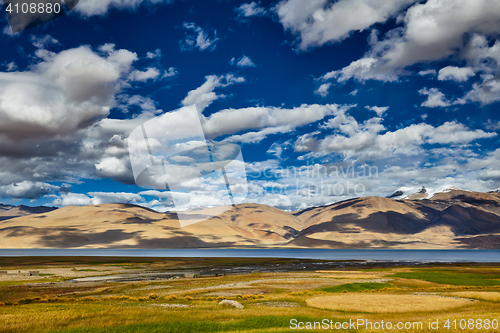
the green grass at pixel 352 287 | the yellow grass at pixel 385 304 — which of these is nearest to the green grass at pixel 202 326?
the yellow grass at pixel 385 304

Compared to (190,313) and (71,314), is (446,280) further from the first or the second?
(71,314)

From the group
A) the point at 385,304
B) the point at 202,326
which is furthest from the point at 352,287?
the point at 202,326

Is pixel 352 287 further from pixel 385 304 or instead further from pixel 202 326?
pixel 202 326

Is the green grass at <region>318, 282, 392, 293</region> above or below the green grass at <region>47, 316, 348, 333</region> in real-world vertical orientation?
below

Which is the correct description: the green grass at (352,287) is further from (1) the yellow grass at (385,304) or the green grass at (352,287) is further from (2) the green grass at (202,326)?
(2) the green grass at (202,326)

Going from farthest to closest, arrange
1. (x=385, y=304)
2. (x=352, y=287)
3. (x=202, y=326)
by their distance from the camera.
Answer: (x=352, y=287), (x=385, y=304), (x=202, y=326)

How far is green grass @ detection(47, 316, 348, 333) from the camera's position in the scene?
73.0ft

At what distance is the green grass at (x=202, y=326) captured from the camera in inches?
876

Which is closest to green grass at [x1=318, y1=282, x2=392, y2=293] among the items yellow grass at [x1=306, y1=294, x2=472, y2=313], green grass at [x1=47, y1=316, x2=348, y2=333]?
yellow grass at [x1=306, y1=294, x2=472, y2=313]

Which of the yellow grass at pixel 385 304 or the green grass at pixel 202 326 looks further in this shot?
the yellow grass at pixel 385 304

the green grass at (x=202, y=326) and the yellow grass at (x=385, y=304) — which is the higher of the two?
the green grass at (x=202, y=326)

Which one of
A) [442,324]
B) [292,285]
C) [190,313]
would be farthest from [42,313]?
[292,285]

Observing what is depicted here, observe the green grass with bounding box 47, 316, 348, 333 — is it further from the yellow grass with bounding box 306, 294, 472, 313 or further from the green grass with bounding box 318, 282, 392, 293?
the green grass with bounding box 318, 282, 392, 293

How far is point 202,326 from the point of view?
2395cm
